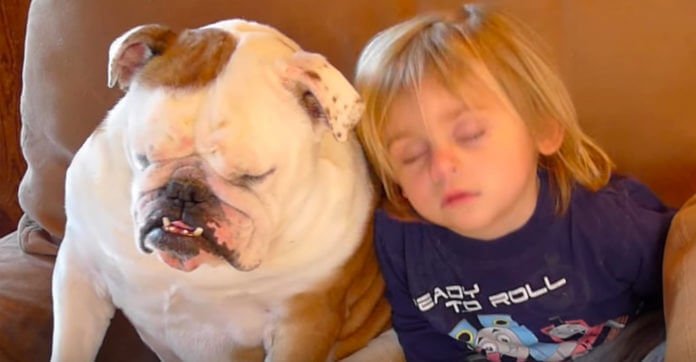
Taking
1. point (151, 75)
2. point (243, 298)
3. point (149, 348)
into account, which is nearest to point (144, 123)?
point (151, 75)

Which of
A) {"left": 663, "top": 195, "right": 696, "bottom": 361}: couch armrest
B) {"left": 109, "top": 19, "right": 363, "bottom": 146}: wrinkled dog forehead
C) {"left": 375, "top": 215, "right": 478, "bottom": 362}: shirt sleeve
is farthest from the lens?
{"left": 375, "top": 215, "right": 478, "bottom": 362}: shirt sleeve

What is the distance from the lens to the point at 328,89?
1.13m

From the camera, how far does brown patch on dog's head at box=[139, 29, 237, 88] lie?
3.74ft

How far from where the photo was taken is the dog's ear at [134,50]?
1169mm

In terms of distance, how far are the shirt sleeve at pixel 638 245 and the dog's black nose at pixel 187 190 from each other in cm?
52

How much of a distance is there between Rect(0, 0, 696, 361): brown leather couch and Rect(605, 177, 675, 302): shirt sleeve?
0.47ft

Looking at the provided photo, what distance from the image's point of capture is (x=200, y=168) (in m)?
1.12

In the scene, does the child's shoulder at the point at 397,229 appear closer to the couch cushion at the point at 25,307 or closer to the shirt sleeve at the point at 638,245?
the shirt sleeve at the point at 638,245

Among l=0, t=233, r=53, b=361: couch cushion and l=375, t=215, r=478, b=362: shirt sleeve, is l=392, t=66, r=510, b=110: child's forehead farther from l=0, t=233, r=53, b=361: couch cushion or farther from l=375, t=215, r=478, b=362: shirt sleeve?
l=0, t=233, r=53, b=361: couch cushion

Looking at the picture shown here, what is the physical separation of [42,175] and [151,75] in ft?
1.44

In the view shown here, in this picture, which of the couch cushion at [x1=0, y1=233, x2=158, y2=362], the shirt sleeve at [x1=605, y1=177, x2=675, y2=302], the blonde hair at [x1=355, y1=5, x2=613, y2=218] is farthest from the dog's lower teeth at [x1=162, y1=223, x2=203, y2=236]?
the shirt sleeve at [x1=605, y1=177, x2=675, y2=302]

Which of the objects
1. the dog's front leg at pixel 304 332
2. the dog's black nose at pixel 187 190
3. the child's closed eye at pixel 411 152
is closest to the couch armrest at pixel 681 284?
the child's closed eye at pixel 411 152

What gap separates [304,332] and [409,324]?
6.9 inches

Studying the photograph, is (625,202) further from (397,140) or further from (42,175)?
(42,175)
